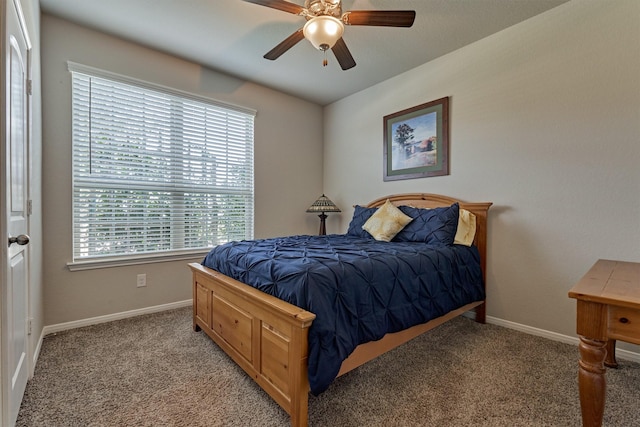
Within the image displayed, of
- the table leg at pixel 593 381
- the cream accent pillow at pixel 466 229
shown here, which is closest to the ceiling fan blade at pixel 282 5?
the cream accent pillow at pixel 466 229

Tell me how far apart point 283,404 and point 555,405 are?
1.45 metres

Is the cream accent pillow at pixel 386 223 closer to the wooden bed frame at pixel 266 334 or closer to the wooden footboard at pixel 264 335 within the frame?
the wooden bed frame at pixel 266 334

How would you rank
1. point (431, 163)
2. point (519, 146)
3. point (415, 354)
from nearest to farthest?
1. point (415, 354)
2. point (519, 146)
3. point (431, 163)

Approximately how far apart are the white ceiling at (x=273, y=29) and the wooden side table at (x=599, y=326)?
2.27 m

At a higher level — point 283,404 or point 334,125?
point 334,125

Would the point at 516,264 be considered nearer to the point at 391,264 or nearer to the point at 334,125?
the point at 391,264

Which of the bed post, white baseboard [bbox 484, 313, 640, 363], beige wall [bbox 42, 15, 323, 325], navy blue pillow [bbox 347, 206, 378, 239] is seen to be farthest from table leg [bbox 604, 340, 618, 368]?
beige wall [bbox 42, 15, 323, 325]

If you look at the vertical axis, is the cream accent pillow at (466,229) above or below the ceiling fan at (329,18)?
below

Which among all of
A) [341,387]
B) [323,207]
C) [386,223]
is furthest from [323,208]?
[341,387]

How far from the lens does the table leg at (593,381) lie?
1165 mm

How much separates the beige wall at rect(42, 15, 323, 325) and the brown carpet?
1.47ft

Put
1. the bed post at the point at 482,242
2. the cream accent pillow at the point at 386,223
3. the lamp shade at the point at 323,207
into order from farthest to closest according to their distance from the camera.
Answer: the lamp shade at the point at 323,207
the cream accent pillow at the point at 386,223
the bed post at the point at 482,242

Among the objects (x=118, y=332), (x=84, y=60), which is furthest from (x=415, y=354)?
(x=84, y=60)

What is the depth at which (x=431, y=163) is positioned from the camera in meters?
3.13
